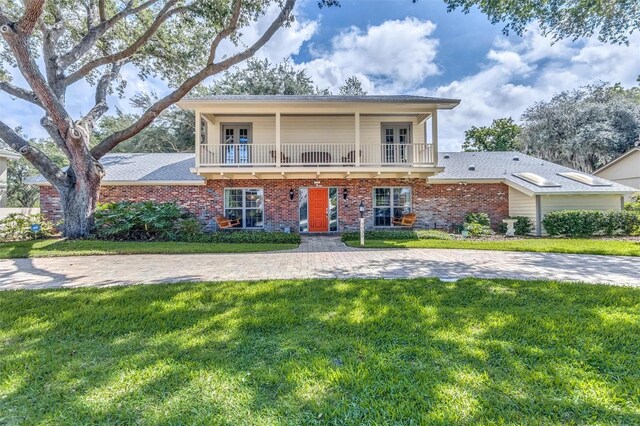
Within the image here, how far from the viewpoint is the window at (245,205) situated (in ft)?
43.4

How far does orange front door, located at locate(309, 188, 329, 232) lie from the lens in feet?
43.6

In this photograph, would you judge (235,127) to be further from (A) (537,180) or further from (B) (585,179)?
(B) (585,179)

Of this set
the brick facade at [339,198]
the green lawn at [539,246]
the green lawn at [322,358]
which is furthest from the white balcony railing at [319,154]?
the green lawn at [322,358]

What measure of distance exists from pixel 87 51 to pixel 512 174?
61.5ft

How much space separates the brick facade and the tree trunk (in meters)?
2.44

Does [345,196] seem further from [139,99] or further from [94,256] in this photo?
[139,99]

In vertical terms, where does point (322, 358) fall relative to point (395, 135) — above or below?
below

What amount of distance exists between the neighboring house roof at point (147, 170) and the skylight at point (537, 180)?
14188 mm

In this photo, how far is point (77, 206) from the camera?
34.8 ft

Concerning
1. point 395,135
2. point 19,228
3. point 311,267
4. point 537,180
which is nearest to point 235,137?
point 395,135

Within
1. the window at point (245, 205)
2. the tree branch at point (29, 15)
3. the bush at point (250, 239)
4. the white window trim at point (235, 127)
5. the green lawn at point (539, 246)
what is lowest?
the green lawn at point (539, 246)

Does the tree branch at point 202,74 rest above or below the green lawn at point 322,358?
above

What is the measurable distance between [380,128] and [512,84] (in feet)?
44.6

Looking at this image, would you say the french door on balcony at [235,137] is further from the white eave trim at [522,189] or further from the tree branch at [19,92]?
the white eave trim at [522,189]
